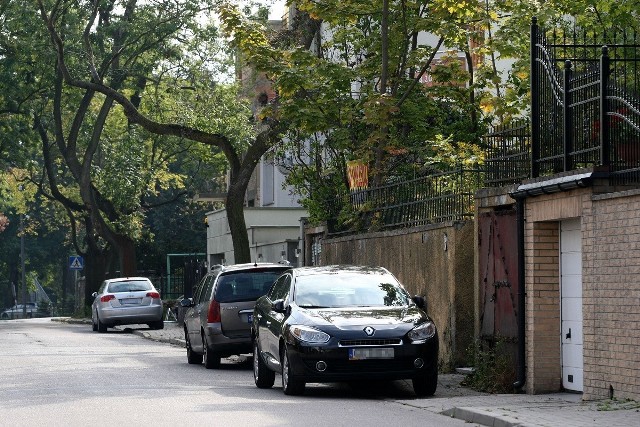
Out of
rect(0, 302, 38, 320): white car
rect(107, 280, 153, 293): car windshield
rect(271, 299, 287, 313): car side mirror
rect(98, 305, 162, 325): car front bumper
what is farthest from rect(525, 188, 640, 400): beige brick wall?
rect(0, 302, 38, 320): white car

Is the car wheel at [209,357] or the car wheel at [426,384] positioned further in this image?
the car wheel at [209,357]

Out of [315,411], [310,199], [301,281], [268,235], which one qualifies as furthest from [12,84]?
[315,411]

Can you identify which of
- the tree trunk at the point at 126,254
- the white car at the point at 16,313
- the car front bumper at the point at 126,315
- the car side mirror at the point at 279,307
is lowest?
the white car at the point at 16,313

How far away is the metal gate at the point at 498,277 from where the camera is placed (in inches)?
698

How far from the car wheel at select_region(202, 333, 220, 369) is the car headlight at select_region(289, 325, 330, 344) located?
6.10 meters

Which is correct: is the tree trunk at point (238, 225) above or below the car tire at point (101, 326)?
above

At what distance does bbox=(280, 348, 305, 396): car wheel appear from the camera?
17.0m

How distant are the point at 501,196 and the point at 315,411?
4.54 metres

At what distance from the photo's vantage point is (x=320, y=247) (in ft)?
96.8

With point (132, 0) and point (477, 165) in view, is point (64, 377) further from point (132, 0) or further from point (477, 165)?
point (132, 0)

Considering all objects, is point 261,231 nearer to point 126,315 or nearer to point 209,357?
point 126,315

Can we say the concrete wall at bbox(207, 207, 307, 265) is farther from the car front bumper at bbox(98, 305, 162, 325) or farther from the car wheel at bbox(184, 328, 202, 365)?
the car wheel at bbox(184, 328, 202, 365)

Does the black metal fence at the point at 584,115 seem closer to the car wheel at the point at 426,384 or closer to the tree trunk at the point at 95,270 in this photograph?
the car wheel at the point at 426,384

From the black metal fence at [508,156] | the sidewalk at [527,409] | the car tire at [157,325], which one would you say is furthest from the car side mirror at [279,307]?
the car tire at [157,325]
